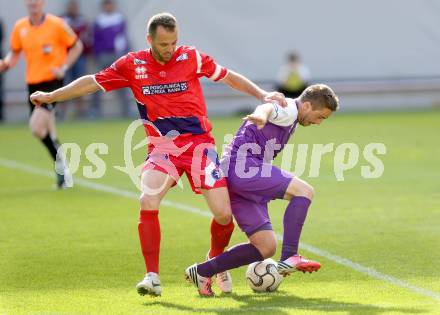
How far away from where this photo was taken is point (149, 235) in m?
7.45

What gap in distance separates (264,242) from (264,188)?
38cm

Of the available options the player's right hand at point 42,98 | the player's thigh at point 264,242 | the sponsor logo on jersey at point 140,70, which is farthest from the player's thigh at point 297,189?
the player's right hand at point 42,98

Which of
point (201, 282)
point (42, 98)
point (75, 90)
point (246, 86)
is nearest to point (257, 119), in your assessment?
point (246, 86)

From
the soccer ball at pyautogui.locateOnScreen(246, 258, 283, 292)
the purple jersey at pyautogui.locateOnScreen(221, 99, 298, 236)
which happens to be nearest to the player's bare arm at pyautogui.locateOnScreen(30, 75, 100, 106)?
the purple jersey at pyautogui.locateOnScreen(221, 99, 298, 236)

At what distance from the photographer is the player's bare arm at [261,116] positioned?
6.94 metres

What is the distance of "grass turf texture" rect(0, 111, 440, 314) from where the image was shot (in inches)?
281

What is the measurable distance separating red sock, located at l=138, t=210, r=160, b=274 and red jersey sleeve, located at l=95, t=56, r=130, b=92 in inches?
40.7

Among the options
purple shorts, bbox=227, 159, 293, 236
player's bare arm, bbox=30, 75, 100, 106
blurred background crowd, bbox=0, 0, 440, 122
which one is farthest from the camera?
blurred background crowd, bbox=0, 0, 440, 122

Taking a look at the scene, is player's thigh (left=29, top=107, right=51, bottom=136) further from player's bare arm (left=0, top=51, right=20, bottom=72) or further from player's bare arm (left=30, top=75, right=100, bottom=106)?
player's bare arm (left=30, top=75, right=100, bottom=106)

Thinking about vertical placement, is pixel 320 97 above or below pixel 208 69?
below

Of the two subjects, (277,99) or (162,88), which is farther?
(162,88)

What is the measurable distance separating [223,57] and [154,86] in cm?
1738

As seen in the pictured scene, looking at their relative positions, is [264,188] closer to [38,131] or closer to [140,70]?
[140,70]

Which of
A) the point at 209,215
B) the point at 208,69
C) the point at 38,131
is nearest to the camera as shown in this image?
the point at 208,69
